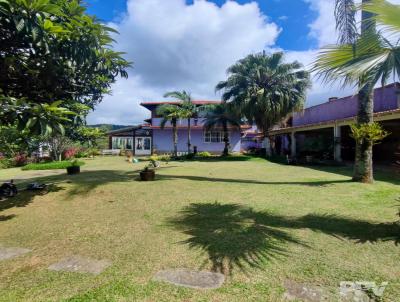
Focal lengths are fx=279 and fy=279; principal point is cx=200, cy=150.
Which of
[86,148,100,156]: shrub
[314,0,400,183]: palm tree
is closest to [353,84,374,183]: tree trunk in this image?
[314,0,400,183]: palm tree

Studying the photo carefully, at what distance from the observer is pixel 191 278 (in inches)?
142

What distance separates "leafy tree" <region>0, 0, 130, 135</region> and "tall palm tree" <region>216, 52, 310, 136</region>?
15.8 metres

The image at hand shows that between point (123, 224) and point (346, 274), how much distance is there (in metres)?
4.29

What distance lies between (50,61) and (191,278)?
18.6 feet

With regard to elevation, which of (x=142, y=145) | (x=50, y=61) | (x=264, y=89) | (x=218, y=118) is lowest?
(x=142, y=145)

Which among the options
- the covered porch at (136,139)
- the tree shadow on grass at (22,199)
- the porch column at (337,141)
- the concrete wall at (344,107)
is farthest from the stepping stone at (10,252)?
the covered porch at (136,139)

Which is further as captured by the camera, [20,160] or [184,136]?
[184,136]

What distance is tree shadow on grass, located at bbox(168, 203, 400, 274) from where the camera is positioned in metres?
4.18

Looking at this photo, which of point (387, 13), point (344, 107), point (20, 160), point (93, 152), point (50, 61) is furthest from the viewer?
point (93, 152)

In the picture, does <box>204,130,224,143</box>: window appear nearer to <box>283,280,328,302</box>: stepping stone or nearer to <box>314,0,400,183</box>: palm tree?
<box>314,0,400,183</box>: palm tree

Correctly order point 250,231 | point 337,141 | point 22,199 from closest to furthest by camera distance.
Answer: point 250,231 < point 22,199 < point 337,141

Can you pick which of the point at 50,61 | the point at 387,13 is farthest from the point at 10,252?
the point at 387,13

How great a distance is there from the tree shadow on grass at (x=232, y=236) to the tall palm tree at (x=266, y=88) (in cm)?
1654

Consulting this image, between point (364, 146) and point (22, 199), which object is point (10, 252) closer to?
point (22, 199)
